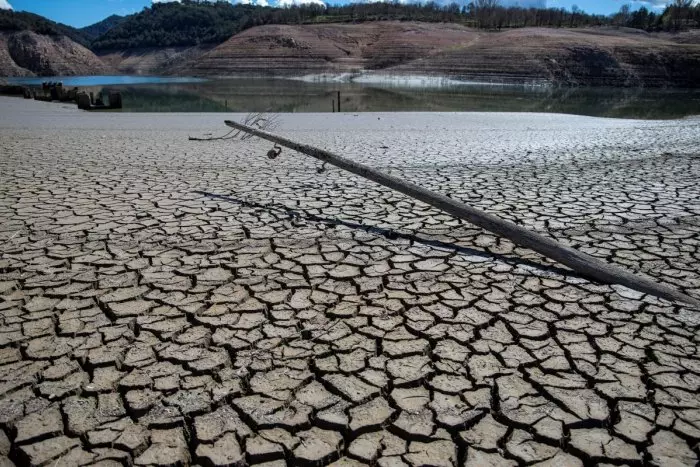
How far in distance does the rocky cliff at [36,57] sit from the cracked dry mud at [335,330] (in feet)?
301

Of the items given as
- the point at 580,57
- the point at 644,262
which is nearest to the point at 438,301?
the point at 644,262

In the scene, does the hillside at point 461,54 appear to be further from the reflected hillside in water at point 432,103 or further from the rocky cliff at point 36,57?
the rocky cliff at point 36,57

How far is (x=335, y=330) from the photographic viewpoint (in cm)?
272

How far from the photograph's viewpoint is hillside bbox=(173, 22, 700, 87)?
46.1 m

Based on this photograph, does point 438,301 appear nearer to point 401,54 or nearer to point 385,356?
point 385,356

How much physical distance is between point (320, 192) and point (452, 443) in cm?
413

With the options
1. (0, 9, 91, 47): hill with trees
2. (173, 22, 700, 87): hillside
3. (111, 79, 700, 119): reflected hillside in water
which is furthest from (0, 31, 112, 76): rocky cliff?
(111, 79, 700, 119): reflected hillside in water

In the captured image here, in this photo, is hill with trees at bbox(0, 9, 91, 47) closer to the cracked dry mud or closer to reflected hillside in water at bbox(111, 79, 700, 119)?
reflected hillside in water at bbox(111, 79, 700, 119)

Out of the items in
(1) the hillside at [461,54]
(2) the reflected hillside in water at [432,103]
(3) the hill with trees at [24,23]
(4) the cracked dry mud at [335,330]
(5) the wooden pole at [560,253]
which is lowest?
(4) the cracked dry mud at [335,330]

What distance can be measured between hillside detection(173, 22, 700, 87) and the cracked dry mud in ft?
150

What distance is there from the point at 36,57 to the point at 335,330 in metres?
98.0

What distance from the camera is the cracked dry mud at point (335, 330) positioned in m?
1.94

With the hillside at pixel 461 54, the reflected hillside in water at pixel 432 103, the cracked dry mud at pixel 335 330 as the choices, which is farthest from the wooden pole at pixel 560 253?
the hillside at pixel 461 54

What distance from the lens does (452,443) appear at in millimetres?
1913
